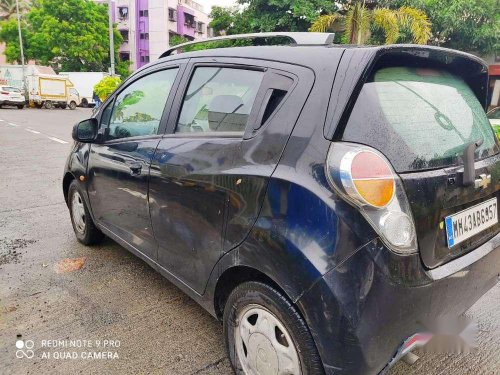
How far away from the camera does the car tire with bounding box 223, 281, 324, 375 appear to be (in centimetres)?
168

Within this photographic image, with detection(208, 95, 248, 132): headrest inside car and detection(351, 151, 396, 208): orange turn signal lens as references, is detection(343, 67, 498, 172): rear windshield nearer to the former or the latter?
detection(351, 151, 396, 208): orange turn signal lens

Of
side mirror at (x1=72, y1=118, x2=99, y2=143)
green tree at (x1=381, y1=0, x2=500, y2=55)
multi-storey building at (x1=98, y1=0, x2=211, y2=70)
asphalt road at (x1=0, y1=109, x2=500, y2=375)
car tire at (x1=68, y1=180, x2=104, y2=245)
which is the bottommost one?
asphalt road at (x1=0, y1=109, x2=500, y2=375)

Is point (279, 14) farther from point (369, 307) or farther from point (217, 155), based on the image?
point (369, 307)

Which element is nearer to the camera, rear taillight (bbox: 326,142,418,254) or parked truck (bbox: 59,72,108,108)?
rear taillight (bbox: 326,142,418,254)

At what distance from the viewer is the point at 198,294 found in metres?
2.30

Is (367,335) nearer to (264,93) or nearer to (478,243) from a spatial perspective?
(478,243)

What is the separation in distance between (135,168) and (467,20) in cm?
1991

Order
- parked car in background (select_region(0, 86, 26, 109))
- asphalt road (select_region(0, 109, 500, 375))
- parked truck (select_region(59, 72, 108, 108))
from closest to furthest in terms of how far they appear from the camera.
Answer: asphalt road (select_region(0, 109, 500, 375)) → parked car in background (select_region(0, 86, 26, 109)) → parked truck (select_region(59, 72, 108, 108))

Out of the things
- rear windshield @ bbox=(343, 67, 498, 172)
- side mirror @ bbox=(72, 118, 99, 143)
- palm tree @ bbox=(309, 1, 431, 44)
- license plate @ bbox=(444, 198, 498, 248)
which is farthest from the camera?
palm tree @ bbox=(309, 1, 431, 44)

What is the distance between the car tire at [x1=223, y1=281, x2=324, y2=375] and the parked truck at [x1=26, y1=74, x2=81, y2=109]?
29613 mm

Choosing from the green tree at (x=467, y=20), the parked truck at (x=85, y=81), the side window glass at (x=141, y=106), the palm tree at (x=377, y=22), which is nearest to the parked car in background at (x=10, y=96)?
the parked truck at (x=85, y=81)

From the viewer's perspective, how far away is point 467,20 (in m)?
18.2

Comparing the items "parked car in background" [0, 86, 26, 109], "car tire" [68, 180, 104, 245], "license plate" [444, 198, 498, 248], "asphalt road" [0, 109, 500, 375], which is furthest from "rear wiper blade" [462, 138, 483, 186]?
"parked car in background" [0, 86, 26, 109]

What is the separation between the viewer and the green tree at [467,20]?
17.6 metres
